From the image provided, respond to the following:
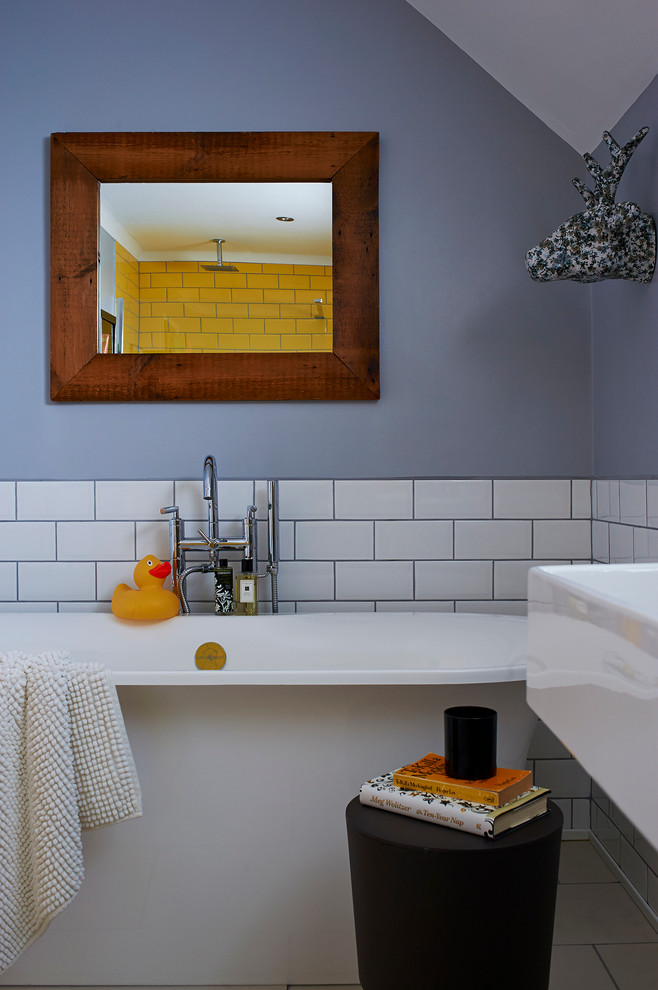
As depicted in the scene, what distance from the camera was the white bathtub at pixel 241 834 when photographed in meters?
1.77

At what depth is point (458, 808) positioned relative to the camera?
139 cm

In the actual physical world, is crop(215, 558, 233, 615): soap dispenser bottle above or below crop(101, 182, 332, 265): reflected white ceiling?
below

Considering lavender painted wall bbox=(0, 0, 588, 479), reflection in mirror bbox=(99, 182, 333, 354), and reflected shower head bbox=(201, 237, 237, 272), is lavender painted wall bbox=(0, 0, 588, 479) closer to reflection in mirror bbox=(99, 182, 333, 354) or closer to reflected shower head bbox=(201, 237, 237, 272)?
reflection in mirror bbox=(99, 182, 333, 354)

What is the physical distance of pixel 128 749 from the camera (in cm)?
165

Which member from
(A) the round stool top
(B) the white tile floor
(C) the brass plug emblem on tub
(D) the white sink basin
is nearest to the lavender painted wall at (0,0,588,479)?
(C) the brass plug emblem on tub

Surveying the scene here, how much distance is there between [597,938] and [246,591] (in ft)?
4.08

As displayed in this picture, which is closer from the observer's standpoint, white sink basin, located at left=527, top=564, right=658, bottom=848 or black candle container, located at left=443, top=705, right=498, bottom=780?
white sink basin, located at left=527, top=564, right=658, bottom=848

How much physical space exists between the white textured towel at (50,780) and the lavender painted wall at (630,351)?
144cm

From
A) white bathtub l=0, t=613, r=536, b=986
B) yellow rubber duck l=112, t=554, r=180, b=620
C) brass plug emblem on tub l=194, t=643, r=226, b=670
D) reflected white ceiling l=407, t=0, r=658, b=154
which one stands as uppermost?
reflected white ceiling l=407, t=0, r=658, b=154

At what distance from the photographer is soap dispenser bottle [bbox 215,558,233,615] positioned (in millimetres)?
2410

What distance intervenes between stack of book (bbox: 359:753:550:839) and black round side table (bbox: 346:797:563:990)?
19mm

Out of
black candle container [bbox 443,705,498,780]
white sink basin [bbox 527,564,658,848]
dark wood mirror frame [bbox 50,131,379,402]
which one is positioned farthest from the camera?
dark wood mirror frame [bbox 50,131,379,402]

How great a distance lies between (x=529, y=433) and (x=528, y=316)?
36 centimetres

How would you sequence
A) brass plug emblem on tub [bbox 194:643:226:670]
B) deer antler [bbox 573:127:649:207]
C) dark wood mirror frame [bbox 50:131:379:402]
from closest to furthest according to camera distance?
deer antler [bbox 573:127:649:207]
brass plug emblem on tub [bbox 194:643:226:670]
dark wood mirror frame [bbox 50:131:379:402]
